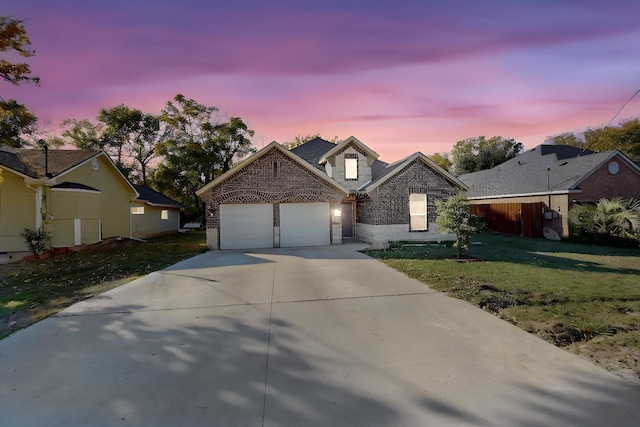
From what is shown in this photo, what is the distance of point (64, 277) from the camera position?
29.6 ft

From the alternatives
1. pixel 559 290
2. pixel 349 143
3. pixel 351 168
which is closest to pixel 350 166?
pixel 351 168

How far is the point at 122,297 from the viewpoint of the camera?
6715 millimetres

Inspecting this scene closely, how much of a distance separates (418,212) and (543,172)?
986 centimetres

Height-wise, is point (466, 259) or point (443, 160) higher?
point (443, 160)

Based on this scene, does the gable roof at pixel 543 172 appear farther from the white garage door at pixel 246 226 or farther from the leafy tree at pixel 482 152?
the leafy tree at pixel 482 152

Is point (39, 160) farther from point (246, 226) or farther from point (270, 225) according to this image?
point (270, 225)

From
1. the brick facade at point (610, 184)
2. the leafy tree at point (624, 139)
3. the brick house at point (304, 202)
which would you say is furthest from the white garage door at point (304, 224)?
the leafy tree at point (624, 139)

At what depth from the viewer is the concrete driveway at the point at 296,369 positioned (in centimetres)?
283

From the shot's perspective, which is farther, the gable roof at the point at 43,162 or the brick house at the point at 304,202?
the brick house at the point at 304,202

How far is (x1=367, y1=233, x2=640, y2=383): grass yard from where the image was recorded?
4227 millimetres

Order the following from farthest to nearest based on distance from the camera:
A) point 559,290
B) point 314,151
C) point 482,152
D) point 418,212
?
point 482,152, point 314,151, point 418,212, point 559,290

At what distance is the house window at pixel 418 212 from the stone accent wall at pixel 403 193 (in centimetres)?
22

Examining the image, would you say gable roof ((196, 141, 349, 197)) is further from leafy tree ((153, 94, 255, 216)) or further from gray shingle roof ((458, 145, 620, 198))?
leafy tree ((153, 94, 255, 216))

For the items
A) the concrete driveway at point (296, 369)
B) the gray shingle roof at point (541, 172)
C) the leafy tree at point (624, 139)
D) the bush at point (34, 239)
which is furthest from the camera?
the leafy tree at point (624, 139)
